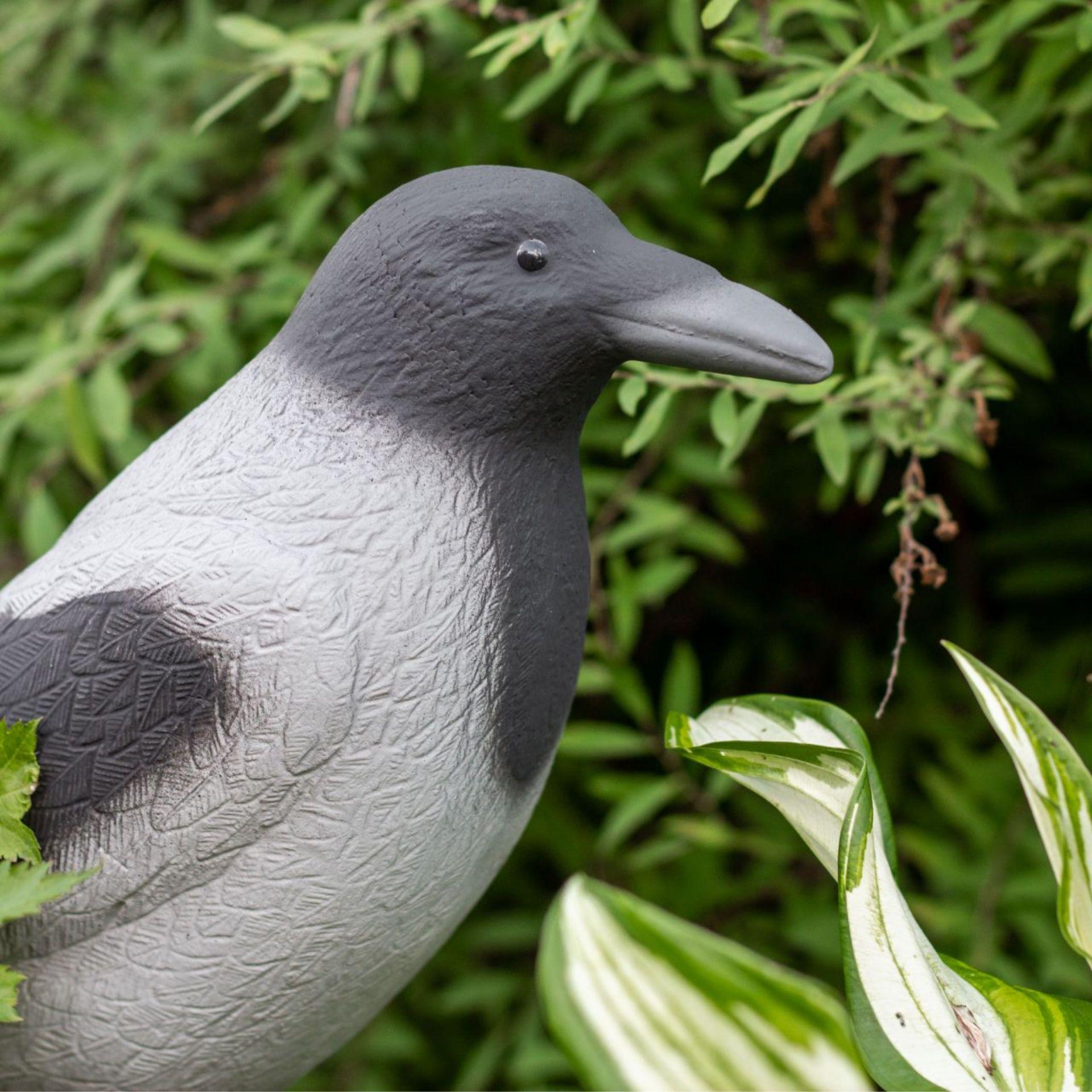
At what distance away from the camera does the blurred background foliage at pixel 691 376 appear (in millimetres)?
1021

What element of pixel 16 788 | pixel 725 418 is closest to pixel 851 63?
pixel 725 418

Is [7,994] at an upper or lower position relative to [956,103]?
lower

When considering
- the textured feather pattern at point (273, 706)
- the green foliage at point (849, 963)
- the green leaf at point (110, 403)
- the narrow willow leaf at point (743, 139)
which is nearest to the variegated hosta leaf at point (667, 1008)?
the green foliage at point (849, 963)

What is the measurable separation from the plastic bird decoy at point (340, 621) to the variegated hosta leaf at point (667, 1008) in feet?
0.36

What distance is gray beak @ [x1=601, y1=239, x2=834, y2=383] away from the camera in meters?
0.64

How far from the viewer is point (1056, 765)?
712 millimetres

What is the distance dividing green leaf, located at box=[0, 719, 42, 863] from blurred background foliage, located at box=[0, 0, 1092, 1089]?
1.43 ft

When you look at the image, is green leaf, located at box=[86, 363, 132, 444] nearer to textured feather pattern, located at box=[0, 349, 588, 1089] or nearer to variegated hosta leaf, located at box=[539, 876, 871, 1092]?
textured feather pattern, located at box=[0, 349, 588, 1089]

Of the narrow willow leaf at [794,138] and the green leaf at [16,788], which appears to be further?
the narrow willow leaf at [794,138]

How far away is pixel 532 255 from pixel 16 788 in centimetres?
35

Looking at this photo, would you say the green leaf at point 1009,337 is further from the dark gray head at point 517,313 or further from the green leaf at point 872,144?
the dark gray head at point 517,313

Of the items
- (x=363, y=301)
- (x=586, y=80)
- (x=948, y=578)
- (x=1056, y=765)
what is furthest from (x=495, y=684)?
(x=948, y=578)

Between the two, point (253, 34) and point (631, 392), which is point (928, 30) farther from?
point (253, 34)

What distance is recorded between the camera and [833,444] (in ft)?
3.16
